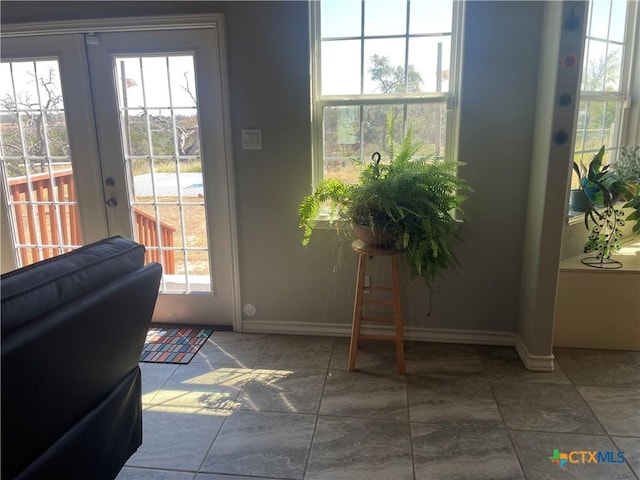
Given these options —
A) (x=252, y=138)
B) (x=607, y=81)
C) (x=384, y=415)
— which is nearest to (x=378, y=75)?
(x=252, y=138)

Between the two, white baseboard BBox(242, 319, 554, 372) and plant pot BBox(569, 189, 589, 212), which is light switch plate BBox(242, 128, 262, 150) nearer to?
white baseboard BBox(242, 319, 554, 372)

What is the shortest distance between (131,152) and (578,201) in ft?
9.02

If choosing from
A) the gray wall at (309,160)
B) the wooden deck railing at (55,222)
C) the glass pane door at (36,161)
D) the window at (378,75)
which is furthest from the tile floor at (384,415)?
the glass pane door at (36,161)

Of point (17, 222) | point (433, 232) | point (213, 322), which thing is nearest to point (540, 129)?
point (433, 232)

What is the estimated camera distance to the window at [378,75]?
95.0 inches

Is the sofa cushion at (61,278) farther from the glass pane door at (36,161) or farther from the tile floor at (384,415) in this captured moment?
the glass pane door at (36,161)

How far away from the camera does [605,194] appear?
2475 millimetres

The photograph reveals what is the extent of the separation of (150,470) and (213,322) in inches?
51.6

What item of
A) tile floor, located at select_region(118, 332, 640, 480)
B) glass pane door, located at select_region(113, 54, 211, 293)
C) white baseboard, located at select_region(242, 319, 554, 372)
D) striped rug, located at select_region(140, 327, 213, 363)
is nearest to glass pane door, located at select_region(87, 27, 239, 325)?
glass pane door, located at select_region(113, 54, 211, 293)

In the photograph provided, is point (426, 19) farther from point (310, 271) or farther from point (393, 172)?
point (310, 271)

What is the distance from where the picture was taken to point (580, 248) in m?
2.70

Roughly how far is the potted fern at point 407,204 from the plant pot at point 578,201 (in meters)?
0.93

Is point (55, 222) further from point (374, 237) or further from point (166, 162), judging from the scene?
point (374, 237)

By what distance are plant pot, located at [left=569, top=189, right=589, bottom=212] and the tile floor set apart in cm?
84
